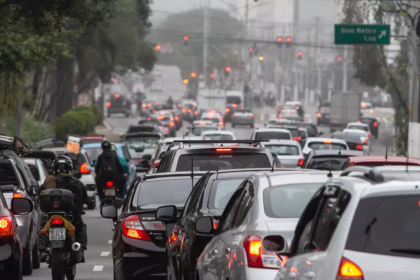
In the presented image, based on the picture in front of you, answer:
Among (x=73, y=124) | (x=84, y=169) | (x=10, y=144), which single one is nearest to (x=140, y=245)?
(x=10, y=144)

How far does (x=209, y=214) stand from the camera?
8.95m

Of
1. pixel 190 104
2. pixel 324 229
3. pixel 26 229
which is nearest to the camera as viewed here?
pixel 324 229

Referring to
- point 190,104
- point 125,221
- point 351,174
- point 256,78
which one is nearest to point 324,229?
point 351,174

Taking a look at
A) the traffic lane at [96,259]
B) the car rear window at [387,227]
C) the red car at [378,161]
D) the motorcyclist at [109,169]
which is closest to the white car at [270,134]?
the motorcyclist at [109,169]

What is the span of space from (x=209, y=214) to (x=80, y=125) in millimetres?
50218

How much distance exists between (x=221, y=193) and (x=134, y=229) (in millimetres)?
1472

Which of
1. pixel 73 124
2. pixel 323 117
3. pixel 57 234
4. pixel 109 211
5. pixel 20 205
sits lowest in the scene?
pixel 323 117

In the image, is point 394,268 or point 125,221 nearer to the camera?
point 394,268

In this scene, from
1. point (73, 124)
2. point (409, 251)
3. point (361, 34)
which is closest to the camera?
point (409, 251)

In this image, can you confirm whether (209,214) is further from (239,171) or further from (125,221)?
(125,221)

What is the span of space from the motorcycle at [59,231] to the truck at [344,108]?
65.7m

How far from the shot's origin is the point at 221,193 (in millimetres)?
9477

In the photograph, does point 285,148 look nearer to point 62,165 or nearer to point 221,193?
point 62,165

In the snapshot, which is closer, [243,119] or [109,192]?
[109,192]
